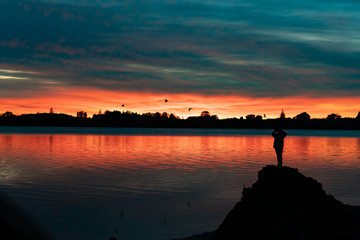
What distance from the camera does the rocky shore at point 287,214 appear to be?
11.7 meters

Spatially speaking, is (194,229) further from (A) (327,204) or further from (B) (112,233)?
(A) (327,204)

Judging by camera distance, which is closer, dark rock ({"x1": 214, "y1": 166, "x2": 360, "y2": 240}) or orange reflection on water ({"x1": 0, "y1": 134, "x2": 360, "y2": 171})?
dark rock ({"x1": 214, "y1": 166, "x2": 360, "y2": 240})

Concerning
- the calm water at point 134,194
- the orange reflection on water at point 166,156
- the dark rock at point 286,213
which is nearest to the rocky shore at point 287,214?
the dark rock at point 286,213

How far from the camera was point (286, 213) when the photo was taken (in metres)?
12.9

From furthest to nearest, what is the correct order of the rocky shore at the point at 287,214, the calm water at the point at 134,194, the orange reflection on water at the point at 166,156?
the orange reflection on water at the point at 166,156 → the calm water at the point at 134,194 → the rocky shore at the point at 287,214

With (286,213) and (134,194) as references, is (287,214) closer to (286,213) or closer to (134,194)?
(286,213)

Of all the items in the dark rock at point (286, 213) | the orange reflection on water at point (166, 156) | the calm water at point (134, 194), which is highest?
the dark rock at point (286, 213)

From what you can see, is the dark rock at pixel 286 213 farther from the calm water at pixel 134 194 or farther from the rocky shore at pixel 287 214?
the calm water at pixel 134 194

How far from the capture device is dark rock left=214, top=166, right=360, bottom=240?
38.4 ft

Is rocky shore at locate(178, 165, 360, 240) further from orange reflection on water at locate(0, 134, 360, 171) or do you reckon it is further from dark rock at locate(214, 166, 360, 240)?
orange reflection on water at locate(0, 134, 360, 171)

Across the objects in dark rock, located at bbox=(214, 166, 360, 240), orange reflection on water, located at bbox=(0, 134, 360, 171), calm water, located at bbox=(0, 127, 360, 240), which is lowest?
calm water, located at bbox=(0, 127, 360, 240)

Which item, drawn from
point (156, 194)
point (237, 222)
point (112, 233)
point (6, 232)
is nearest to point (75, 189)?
point (156, 194)

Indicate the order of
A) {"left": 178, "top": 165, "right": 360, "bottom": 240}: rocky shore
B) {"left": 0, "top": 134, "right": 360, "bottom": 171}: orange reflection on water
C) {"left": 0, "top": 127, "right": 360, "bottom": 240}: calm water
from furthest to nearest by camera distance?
1. {"left": 0, "top": 134, "right": 360, "bottom": 171}: orange reflection on water
2. {"left": 0, "top": 127, "right": 360, "bottom": 240}: calm water
3. {"left": 178, "top": 165, "right": 360, "bottom": 240}: rocky shore

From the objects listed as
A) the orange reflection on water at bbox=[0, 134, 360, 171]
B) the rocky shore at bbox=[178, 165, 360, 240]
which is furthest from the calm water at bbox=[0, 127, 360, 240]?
the rocky shore at bbox=[178, 165, 360, 240]
